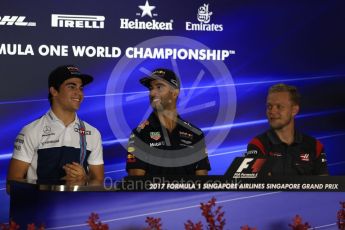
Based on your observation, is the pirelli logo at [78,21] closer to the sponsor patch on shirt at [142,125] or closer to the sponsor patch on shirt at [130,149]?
the sponsor patch on shirt at [142,125]

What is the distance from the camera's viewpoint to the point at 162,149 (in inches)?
194

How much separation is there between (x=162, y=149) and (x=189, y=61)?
2.73 ft

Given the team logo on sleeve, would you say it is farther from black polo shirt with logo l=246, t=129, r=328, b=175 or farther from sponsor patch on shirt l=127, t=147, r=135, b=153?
black polo shirt with logo l=246, t=129, r=328, b=175

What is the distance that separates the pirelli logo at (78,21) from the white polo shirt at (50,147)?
0.74 m

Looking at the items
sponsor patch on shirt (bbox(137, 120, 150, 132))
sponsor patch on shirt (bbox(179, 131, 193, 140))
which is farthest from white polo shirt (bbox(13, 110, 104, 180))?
sponsor patch on shirt (bbox(179, 131, 193, 140))

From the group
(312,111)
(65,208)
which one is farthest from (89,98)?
(65,208)

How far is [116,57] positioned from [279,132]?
146 centimetres

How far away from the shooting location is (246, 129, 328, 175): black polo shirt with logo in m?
5.14

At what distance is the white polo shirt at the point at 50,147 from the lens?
461 centimetres

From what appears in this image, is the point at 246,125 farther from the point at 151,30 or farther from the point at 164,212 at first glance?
the point at 164,212

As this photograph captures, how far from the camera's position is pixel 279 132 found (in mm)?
5355

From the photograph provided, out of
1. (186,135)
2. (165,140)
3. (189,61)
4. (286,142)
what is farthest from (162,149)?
(286,142)

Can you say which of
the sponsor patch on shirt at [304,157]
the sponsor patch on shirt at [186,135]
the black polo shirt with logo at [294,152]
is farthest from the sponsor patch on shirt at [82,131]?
the sponsor patch on shirt at [304,157]

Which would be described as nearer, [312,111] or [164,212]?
[164,212]
